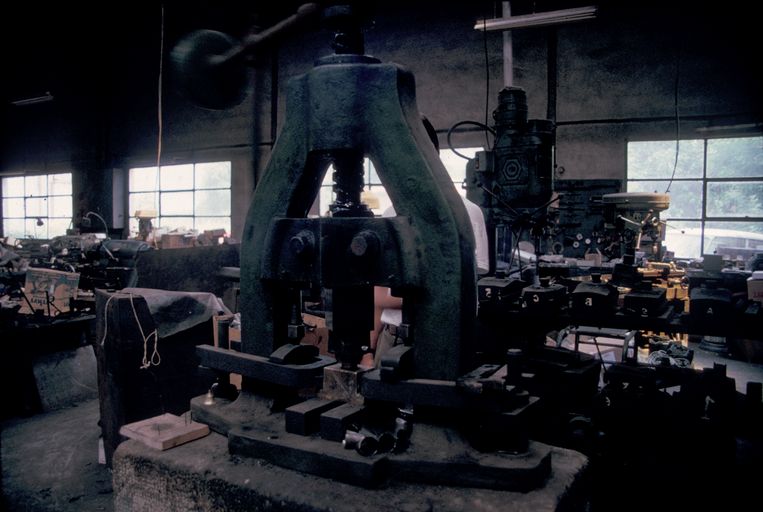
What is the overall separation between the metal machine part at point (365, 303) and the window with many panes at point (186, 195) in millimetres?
8321

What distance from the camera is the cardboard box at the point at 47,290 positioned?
380 centimetres

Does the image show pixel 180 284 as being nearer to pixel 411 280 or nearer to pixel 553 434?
pixel 553 434

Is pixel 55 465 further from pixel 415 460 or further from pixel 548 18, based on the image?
pixel 548 18

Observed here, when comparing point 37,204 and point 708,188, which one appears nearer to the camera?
point 708,188


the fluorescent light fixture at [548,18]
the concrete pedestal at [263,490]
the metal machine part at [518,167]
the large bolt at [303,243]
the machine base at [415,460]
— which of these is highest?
the fluorescent light fixture at [548,18]

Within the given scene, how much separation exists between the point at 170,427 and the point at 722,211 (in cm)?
702

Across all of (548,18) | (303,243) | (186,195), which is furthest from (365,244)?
(186,195)

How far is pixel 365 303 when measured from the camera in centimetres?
106

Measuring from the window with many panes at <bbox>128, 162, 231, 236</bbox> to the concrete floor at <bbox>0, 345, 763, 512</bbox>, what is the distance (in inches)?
219

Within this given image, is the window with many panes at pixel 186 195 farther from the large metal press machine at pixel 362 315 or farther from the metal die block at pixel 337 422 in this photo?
the metal die block at pixel 337 422

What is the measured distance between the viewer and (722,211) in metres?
6.38

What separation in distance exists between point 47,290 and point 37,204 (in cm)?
1004

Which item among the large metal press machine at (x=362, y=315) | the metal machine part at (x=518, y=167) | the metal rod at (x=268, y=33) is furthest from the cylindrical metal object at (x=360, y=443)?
the metal machine part at (x=518, y=167)

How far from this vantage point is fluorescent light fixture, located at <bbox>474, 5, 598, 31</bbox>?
4.72m
